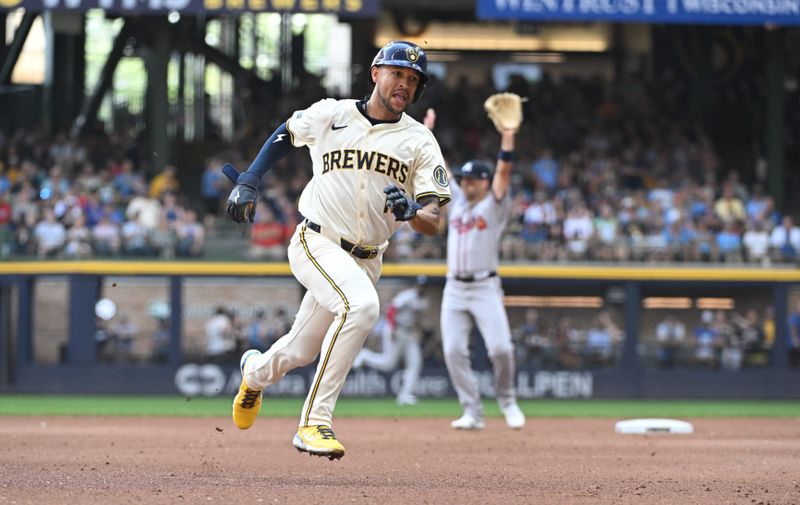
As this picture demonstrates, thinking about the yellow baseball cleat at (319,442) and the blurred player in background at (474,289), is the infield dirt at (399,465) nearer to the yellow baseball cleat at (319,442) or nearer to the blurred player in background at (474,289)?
the yellow baseball cleat at (319,442)

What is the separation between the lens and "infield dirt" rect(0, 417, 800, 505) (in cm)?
639

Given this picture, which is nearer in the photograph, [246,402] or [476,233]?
[246,402]

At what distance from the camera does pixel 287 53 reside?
2427cm

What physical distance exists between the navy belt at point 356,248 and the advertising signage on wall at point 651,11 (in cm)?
1264

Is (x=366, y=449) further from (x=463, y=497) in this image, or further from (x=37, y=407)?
(x=37, y=407)

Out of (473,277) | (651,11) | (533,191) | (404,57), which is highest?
(651,11)

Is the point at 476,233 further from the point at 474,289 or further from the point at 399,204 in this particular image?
the point at 399,204

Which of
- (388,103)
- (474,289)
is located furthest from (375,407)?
(388,103)

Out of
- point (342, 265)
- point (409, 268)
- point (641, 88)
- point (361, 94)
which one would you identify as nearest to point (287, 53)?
point (361, 94)

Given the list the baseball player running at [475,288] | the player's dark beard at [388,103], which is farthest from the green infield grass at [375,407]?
the player's dark beard at [388,103]

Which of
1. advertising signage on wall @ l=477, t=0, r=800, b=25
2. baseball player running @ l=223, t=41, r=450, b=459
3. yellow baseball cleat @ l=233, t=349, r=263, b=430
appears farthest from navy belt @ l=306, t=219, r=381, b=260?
advertising signage on wall @ l=477, t=0, r=800, b=25

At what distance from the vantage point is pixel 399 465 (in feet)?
26.8

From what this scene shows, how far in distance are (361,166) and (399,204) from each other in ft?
2.16

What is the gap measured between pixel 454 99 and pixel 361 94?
5.24 ft
